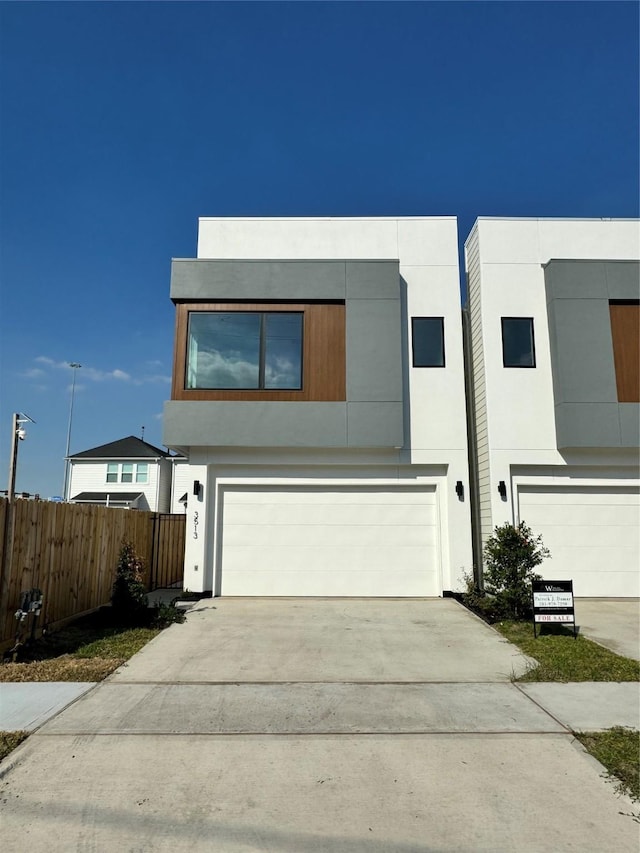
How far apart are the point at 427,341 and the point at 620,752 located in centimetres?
865

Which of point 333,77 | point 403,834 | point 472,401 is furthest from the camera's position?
point 472,401

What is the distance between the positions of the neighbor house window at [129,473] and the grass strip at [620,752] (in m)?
27.1

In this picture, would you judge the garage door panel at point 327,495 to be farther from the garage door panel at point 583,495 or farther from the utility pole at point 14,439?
the utility pole at point 14,439

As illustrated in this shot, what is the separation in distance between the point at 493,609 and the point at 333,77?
9625 mm

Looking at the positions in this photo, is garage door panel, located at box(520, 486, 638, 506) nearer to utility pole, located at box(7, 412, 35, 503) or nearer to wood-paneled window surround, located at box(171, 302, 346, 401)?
wood-paneled window surround, located at box(171, 302, 346, 401)

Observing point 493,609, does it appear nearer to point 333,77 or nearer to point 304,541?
point 304,541

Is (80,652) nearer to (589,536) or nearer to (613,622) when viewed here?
(613,622)

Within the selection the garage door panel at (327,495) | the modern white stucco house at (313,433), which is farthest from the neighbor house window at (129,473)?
the garage door panel at (327,495)

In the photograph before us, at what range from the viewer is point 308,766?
3756 mm

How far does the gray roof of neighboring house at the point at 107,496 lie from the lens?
28.0m

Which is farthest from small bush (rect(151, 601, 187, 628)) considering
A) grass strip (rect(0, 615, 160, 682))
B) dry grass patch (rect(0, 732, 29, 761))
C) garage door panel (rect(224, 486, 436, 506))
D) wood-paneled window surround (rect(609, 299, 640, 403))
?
wood-paneled window surround (rect(609, 299, 640, 403))

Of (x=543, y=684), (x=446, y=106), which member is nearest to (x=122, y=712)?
(x=543, y=684)

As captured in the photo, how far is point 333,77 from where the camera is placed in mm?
9469

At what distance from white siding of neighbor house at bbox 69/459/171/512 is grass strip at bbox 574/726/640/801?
2630 cm
